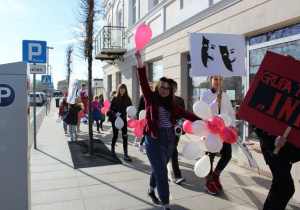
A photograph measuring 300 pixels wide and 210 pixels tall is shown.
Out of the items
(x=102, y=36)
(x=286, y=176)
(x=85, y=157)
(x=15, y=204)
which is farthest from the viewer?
(x=102, y=36)

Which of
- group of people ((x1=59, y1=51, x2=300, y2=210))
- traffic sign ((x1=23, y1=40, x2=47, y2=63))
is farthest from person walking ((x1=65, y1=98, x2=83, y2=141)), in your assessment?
group of people ((x1=59, y1=51, x2=300, y2=210))

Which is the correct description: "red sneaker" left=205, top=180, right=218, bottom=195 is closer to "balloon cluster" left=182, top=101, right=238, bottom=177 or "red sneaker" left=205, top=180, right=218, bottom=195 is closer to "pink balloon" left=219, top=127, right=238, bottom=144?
"balloon cluster" left=182, top=101, right=238, bottom=177

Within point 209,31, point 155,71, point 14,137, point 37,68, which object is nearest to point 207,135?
point 14,137

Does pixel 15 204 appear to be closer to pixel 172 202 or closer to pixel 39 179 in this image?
pixel 172 202

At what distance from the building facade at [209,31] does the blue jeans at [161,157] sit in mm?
1968

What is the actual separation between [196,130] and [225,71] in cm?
141

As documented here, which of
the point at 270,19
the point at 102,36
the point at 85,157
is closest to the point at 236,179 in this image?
the point at 270,19

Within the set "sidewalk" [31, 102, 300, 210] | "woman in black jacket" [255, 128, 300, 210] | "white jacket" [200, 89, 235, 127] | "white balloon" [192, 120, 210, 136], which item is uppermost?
"white jacket" [200, 89, 235, 127]

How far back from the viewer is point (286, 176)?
2.70m

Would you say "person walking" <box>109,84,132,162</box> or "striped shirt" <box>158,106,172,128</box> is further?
"person walking" <box>109,84,132,162</box>

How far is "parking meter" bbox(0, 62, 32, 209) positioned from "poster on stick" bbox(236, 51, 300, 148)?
219 centimetres

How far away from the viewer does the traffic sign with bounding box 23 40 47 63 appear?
288 inches

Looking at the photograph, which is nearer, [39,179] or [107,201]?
[107,201]

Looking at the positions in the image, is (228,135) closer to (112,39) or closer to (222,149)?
(222,149)
